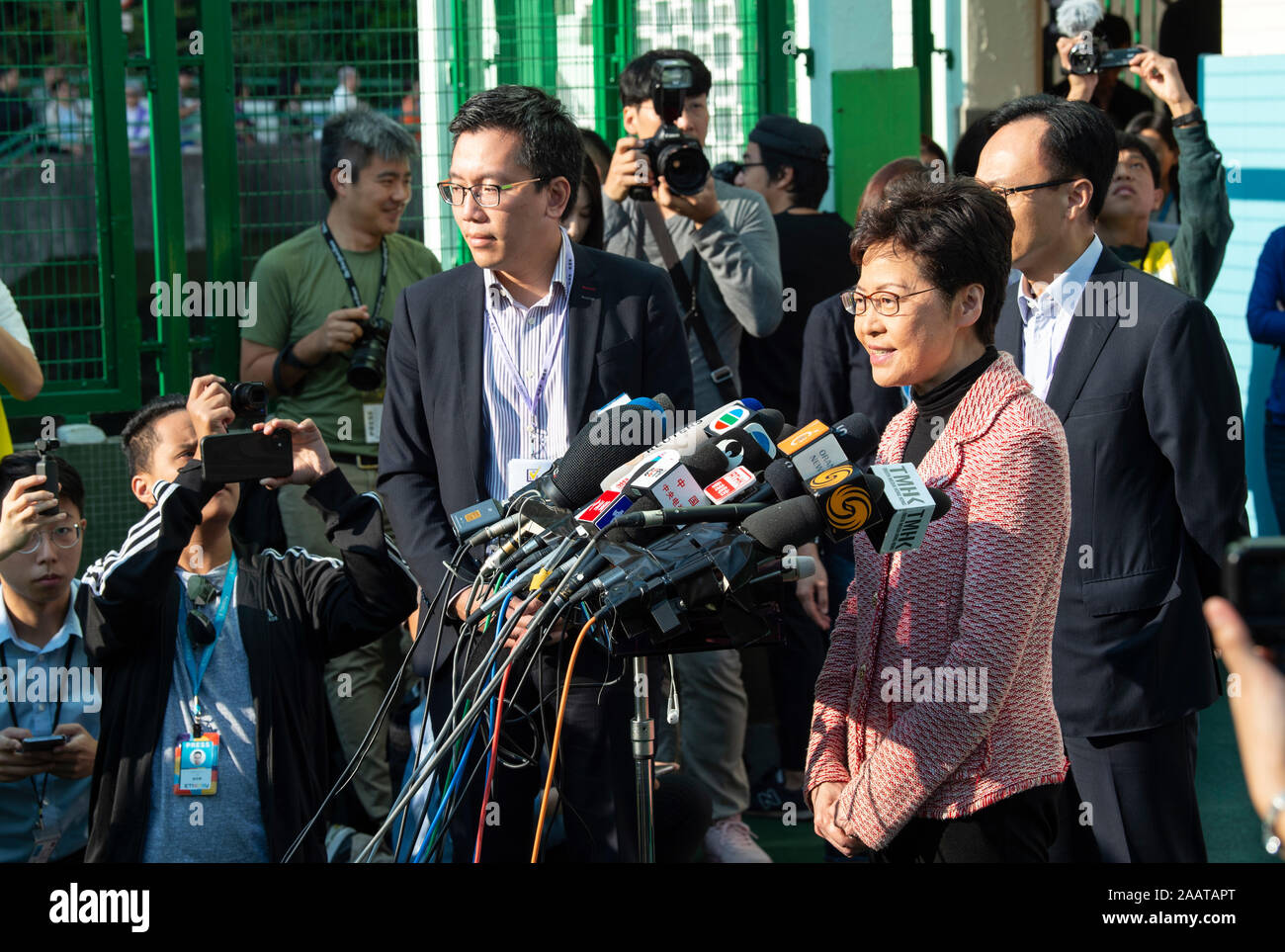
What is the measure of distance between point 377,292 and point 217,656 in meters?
2.00

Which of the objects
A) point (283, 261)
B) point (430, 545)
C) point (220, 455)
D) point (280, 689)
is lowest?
point (280, 689)

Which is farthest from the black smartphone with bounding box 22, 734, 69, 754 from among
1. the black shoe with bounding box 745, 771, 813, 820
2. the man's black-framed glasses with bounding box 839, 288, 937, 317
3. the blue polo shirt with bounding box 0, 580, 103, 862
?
the black shoe with bounding box 745, 771, 813, 820

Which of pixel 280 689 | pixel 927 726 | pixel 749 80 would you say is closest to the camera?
pixel 927 726

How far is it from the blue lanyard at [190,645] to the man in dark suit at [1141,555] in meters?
2.05

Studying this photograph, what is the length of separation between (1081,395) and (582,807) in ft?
4.98

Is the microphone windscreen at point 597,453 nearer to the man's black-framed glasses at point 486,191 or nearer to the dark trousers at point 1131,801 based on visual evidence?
the man's black-framed glasses at point 486,191

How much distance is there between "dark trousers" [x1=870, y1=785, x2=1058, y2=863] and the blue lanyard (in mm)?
1788

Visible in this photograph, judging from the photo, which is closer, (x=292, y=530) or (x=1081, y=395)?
(x=1081, y=395)

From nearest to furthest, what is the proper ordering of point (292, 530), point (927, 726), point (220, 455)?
point (927, 726)
point (220, 455)
point (292, 530)

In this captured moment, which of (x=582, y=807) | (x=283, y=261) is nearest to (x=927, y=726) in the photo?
(x=582, y=807)

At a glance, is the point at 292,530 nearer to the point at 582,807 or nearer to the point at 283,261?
the point at 283,261

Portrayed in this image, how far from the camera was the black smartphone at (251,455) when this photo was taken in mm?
3496

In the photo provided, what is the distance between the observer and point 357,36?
6.07 meters

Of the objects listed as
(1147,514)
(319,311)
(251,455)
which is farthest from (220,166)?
(1147,514)
